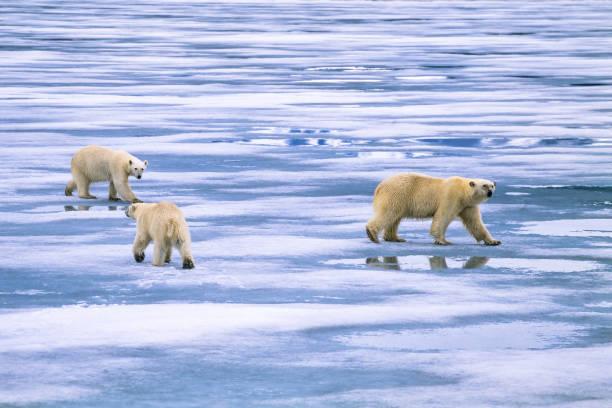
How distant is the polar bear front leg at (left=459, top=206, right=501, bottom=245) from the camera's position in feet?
29.6

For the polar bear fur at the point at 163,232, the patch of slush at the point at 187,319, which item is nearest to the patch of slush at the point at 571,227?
the patch of slush at the point at 187,319

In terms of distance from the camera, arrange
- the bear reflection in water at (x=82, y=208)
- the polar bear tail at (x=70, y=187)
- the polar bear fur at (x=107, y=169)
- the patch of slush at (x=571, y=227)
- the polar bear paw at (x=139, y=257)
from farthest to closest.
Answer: the polar bear tail at (x=70, y=187) < the polar bear fur at (x=107, y=169) < the bear reflection in water at (x=82, y=208) < the patch of slush at (x=571, y=227) < the polar bear paw at (x=139, y=257)

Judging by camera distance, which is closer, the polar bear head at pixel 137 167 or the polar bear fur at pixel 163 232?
the polar bear fur at pixel 163 232

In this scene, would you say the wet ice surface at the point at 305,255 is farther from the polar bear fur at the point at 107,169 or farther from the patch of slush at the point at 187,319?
the polar bear fur at the point at 107,169

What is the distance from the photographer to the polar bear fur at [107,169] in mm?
10859

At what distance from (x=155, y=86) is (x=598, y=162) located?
35.9 ft

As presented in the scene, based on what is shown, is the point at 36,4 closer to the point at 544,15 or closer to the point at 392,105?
the point at 544,15

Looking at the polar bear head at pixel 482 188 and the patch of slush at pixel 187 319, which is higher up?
the polar bear head at pixel 482 188

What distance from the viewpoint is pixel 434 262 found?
8.48 meters

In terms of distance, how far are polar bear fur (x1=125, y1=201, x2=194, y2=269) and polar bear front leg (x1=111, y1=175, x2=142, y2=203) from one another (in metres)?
2.55

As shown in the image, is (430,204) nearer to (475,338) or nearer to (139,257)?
(139,257)

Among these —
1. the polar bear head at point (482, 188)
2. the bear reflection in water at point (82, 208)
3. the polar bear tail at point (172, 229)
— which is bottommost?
the bear reflection in water at point (82, 208)

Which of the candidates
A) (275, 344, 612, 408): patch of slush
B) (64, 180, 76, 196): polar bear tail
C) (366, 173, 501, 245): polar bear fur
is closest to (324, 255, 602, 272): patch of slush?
(366, 173, 501, 245): polar bear fur

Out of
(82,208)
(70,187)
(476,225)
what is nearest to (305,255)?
(476,225)
